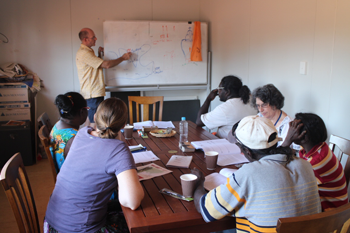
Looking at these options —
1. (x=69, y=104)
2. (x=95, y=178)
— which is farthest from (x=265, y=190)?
(x=69, y=104)

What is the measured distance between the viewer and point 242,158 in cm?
188

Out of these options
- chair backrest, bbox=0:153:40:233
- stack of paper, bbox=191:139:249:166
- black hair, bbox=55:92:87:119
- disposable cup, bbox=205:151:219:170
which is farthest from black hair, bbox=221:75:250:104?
chair backrest, bbox=0:153:40:233

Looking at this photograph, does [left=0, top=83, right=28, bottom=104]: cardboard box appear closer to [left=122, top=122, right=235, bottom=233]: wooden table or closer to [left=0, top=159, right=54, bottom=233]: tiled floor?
[left=0, top=159, right=54, bottom=233]: tiled floor

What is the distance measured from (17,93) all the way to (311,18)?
3563mm

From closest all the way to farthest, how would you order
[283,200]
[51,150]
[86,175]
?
1. [283,200]
2. [86,175]
3. [51,150]

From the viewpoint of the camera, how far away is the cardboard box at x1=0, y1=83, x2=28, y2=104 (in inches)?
149

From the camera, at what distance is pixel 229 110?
267 cm

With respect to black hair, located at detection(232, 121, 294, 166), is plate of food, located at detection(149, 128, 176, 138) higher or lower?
lower

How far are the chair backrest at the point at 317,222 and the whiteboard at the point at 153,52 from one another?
3683 mm

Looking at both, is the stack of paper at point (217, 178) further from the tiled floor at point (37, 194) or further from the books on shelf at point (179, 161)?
the tiled floor at point (37, 194)

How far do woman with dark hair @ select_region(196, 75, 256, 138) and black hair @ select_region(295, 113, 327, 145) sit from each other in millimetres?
1019

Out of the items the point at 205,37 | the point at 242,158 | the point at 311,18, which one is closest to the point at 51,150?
the point at 242,158

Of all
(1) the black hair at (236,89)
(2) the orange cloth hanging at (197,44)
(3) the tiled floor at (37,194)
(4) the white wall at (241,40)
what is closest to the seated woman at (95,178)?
(3) the tiled floor at (37,194)

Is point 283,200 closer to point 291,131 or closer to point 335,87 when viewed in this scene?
point 291,131
